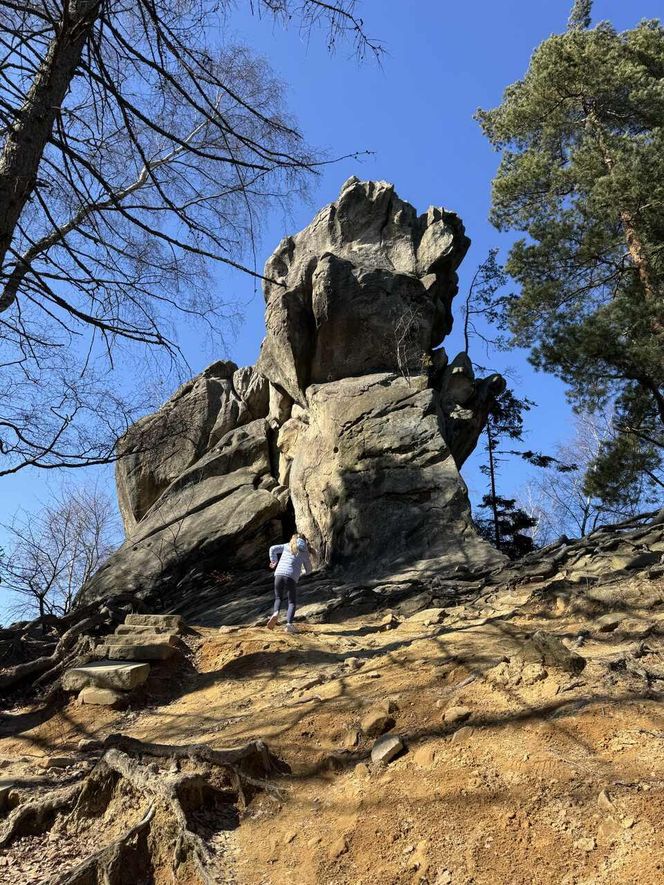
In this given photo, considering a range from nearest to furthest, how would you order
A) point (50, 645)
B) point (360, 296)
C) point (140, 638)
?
point (140, 638)
point (50, 645)
point (360, 296)

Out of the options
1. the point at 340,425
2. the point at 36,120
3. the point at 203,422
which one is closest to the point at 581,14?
the point at 340,425

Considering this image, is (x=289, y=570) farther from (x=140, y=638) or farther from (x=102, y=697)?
(x=102, y=697)

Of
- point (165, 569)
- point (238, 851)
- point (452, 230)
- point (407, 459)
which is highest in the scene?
point (452, 230)

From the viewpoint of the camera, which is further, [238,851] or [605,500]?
[605,500]

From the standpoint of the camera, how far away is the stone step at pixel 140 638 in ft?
23.4

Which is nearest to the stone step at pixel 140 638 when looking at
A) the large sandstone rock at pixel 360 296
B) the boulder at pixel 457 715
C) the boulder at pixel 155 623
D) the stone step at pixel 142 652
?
the stone step at pixel 142 652

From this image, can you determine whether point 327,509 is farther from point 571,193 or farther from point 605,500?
point 571,193

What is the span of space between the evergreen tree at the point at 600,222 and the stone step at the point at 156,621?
9612 mm

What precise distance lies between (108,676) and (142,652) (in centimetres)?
49

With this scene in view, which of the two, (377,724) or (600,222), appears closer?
(377,724)

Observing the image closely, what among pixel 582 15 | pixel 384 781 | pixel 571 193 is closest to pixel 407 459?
pixel 571 193

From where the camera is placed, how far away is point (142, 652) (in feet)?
21.9

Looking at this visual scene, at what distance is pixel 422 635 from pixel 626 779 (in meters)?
4.07

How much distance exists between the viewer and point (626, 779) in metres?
2.62
